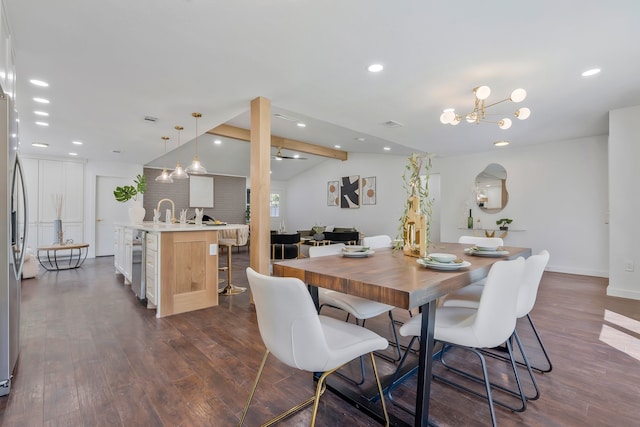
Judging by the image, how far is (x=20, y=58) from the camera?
2.63 meters

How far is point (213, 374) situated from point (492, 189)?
6.35 metres

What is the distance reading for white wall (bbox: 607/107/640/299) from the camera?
3857 millimetres

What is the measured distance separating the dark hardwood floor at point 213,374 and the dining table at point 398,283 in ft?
1.22

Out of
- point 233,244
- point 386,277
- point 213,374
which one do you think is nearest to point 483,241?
point 386,277

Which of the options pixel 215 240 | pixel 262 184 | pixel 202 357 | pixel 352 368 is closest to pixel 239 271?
pixel 215 240

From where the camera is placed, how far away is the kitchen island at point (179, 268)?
3.19m

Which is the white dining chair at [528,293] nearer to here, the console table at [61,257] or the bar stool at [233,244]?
the bar stool at [233,244]

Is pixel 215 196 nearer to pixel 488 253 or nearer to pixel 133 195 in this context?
pixel 133 195

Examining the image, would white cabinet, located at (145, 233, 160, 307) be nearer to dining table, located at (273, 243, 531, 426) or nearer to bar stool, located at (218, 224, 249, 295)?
bar stool, located at (218, 224, 249, 295)

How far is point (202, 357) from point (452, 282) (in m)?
1.93

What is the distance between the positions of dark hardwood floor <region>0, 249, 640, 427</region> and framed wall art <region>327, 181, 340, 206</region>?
6.96 metres

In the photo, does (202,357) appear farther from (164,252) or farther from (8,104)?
(8,104)

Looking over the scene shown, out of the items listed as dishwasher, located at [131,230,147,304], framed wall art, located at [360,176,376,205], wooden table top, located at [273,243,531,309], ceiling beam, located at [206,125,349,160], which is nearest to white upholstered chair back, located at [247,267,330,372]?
wooden table top, located at [273,243,531,309]

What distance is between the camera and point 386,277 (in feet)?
4.69
